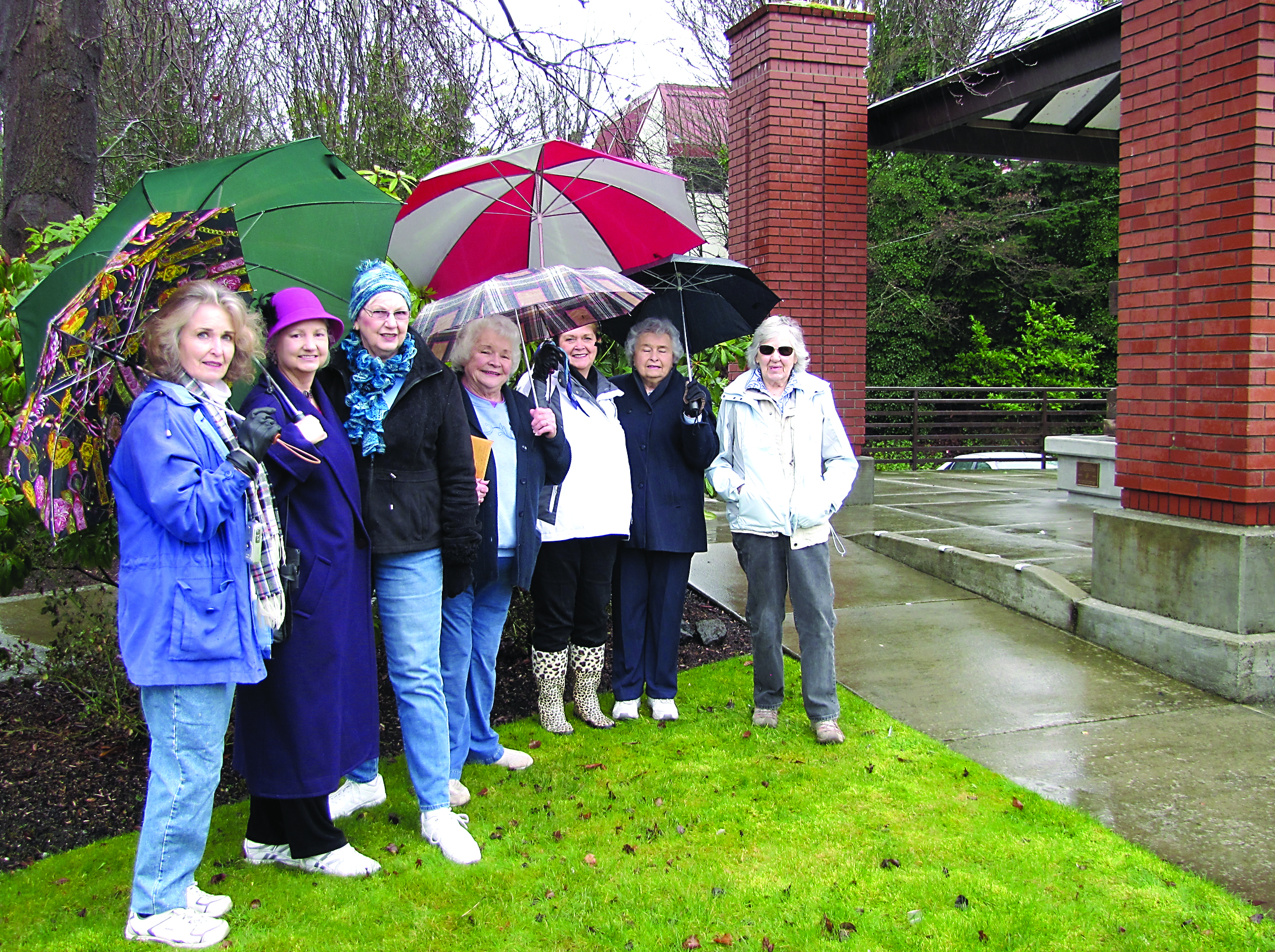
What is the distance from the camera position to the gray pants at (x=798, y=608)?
4.53 m

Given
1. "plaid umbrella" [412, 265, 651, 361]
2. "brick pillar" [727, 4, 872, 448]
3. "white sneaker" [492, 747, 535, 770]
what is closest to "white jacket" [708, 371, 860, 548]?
"plaid umbrella" [412, 265, 651, 361]

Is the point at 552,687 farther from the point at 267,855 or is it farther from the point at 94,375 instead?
the point at 94,375

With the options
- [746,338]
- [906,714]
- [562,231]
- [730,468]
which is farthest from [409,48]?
[906,714]

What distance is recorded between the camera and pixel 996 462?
16.0 metres

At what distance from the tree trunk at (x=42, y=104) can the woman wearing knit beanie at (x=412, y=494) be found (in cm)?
304

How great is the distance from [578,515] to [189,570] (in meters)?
1.91

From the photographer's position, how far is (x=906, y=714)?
4812mm

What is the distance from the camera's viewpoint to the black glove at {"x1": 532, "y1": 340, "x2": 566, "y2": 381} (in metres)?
4.42

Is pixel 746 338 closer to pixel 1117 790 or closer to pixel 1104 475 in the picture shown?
pixel 1117 790

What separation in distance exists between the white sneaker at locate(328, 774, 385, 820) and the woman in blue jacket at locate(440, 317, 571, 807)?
0.94ft

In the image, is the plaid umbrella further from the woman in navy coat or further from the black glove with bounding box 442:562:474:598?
the black glove with bounding box 442:562:474:598

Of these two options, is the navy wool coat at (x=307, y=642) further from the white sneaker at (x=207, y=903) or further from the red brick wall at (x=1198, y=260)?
the red brick wall at (x=1198, y=260)

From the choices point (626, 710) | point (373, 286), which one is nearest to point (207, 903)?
point (373, 286)

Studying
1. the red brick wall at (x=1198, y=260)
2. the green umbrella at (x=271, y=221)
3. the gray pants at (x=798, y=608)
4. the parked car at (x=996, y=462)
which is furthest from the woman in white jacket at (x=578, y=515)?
the parked car at (x=996, y=462)
